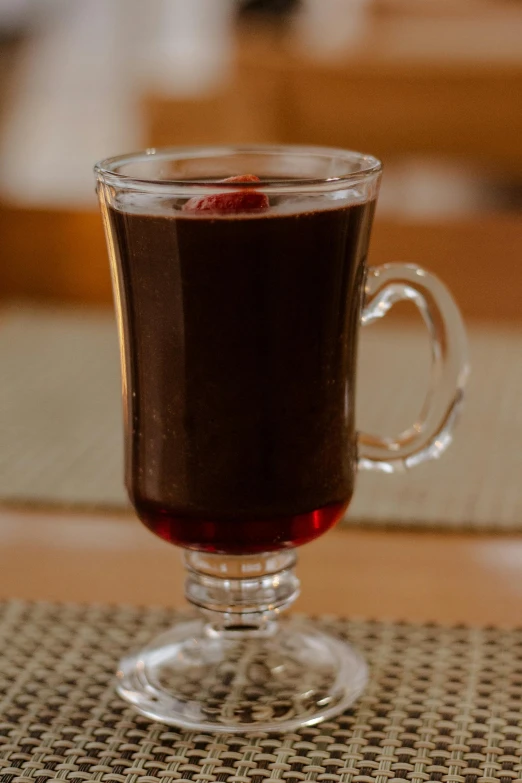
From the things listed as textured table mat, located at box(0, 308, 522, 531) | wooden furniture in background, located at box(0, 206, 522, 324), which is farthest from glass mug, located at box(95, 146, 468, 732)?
wooden furniture in background, located at box(0, 206, 522, 324)

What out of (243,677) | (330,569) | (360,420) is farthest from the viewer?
(360,420)

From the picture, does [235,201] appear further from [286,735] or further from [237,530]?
[286,735]

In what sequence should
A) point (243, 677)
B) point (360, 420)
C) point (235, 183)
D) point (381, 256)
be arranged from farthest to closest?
point (381, 256)
point (360, 420)
point (243, 677)
point (235, 183)

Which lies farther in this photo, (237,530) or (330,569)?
(330,569)

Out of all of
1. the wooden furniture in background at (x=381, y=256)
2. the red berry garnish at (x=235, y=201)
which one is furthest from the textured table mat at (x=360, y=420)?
the red berry garnish at (x=235, y=201)

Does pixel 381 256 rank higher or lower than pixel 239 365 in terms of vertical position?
lower

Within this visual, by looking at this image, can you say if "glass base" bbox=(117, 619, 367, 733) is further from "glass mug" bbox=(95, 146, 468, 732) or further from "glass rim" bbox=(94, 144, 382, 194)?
"glass rim" bbox=(94, 144, 382, 194)

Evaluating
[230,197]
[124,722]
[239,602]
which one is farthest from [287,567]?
[230,197]

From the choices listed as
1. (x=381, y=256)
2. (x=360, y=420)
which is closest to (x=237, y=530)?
(x=360, y=420)

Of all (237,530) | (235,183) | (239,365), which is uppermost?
(235,183)
